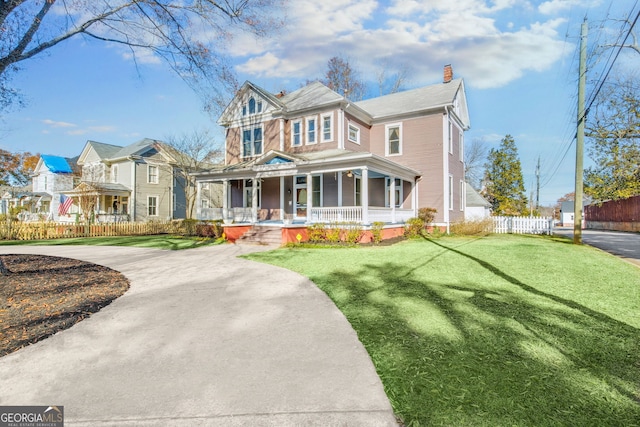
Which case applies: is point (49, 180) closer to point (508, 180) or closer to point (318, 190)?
point (318, 190)

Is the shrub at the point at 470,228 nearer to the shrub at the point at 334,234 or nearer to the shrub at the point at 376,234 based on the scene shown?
the shrub at the point at 376,234

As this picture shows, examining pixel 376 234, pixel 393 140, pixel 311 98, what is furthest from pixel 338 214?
pixel 311 98

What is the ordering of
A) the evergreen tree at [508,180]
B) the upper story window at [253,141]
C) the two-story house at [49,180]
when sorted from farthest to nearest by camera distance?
the two-story house at [49,180] → the evergreen tree at [508,180] → the upper story window at [253,141]

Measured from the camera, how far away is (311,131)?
17.7m

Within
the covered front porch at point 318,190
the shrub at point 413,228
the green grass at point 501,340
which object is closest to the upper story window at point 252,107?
the covered front porch at point 318,190

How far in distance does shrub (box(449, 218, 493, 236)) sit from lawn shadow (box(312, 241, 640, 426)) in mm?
11934

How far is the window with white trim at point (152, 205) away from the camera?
27.8 m

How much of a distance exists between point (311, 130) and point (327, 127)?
1.03 m

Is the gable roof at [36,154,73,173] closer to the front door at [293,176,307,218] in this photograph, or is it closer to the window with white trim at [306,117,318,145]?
the front door at [293,176,307,218]

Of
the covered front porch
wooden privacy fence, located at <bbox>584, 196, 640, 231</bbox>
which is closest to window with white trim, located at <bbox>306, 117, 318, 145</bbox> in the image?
the covered front porch

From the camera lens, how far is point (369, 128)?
19.6 m

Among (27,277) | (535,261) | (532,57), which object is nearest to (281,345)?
(27,277)

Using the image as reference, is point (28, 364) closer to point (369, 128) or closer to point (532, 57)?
point (532, 57)

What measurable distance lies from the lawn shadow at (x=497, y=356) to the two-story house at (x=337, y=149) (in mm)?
10150
